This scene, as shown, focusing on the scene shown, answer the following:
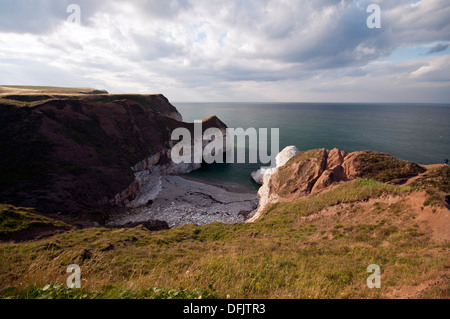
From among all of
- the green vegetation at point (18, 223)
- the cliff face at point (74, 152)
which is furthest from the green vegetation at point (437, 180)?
the cliff face at point (74, 152)

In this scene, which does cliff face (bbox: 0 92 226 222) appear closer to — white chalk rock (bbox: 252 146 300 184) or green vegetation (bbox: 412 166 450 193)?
white chalk rock (bbox: 252 146 300 184)

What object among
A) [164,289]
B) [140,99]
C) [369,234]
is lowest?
[369,234]

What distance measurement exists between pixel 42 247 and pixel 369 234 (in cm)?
1852

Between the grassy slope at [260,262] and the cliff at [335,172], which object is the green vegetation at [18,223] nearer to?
the grassy slope at [260,262]

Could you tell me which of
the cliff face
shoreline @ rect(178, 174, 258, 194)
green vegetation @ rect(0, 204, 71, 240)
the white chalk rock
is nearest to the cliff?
the white chalk rock

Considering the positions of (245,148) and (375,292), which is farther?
(245,148)

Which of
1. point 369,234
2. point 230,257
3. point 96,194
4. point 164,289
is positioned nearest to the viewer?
point 164,289

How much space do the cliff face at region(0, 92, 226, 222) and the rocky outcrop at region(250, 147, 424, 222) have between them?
2274 cm

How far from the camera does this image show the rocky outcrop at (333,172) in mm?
23219

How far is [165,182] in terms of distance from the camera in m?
39.1

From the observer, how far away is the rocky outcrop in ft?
76.2

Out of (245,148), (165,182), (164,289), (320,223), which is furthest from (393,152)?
(164,289)
